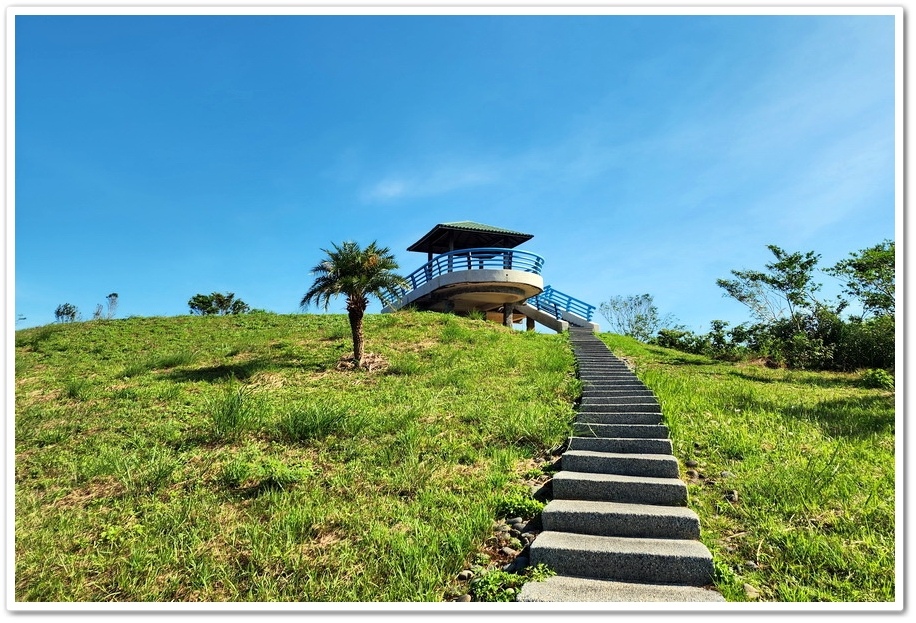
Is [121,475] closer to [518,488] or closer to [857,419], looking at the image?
[518,488]

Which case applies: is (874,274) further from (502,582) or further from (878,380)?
(502,582)

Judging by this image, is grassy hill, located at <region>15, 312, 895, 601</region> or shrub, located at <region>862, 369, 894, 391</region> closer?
grassy hill, located at <region>15, 312, 895, 601</region>

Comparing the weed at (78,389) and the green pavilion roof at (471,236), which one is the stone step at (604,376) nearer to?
the weed at (78,389)

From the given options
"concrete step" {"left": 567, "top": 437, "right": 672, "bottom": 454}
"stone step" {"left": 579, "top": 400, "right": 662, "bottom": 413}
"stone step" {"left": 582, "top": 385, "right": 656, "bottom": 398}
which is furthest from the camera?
"stone step" {"left": 582, "top": 385, "right": 656, "bottom": 398}

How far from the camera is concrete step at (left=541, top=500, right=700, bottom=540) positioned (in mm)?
4871

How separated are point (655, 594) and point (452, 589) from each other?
1.74 meters

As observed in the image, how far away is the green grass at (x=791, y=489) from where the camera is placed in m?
4.19

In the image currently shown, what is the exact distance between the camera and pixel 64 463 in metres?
7.01

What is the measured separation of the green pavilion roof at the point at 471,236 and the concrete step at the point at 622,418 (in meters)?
21.8

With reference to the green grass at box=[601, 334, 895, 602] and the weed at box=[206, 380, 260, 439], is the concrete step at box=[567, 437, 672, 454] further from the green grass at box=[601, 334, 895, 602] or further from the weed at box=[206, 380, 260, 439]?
the weed at box=[206, 380, 260, 439]

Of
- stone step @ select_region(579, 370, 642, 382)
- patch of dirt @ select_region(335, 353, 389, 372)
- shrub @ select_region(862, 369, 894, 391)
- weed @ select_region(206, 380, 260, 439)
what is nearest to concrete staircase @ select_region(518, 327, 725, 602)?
stone step @ select_region(579, 370, 642, 382)

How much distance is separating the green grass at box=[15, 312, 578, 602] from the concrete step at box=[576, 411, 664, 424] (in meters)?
0.36

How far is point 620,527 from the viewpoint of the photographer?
4996mm
